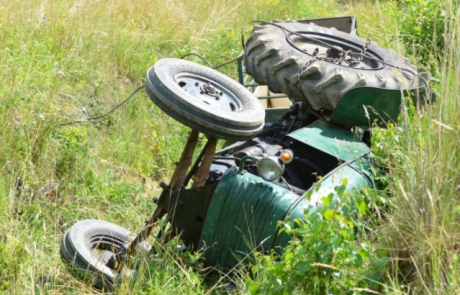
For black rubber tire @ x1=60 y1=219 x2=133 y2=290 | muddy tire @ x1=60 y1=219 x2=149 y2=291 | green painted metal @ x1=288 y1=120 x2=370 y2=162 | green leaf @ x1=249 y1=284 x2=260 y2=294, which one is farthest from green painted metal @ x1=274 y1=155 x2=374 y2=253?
black rubber tire @ x1=60 y1=219 x2=133 y2=290

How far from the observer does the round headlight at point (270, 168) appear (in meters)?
4.23

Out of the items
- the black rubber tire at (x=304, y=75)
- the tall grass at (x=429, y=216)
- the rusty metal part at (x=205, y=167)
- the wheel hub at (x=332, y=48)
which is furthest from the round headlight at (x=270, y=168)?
the wheel hub at (x=332, y=48)

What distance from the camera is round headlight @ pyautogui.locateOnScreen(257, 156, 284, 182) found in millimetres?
4230

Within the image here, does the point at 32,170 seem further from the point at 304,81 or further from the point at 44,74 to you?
the point at 304,81

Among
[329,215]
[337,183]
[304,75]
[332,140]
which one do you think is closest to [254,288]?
[329,215]

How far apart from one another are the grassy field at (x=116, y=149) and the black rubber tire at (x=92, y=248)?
0.10m

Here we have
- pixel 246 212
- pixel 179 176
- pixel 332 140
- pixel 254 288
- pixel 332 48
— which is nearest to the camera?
pixel 254 288

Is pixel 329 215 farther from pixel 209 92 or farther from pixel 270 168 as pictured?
pixel 209 92

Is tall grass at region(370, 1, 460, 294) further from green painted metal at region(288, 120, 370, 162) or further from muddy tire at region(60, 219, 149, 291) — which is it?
muddy tire at region(60, 219, 149, 291)

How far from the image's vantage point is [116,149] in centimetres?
651

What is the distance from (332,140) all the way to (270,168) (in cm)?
102

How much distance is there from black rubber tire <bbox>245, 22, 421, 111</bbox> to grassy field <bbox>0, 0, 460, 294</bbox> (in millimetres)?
476

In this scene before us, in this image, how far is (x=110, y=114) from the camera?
23.1ft

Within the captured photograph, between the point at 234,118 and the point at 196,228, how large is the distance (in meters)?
0.84
